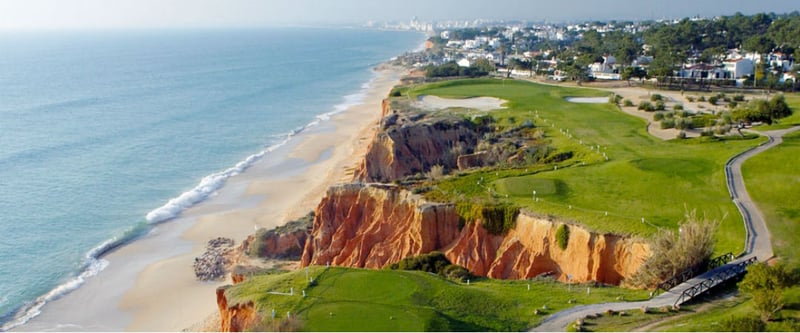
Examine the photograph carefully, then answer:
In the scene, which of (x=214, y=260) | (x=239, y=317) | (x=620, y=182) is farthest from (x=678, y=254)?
(x=214, y=260)

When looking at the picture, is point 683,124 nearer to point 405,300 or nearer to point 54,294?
point 405,300

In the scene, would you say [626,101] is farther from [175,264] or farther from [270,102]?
[270,102]

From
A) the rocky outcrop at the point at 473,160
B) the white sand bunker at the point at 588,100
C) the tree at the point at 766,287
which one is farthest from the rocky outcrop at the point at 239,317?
the white sand bunker at the point at 588,100

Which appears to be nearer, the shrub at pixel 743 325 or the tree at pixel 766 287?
the shrub at pixel 743 325

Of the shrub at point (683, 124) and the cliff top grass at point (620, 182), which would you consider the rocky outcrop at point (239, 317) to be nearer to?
the cliff top grass at point (620, 182)

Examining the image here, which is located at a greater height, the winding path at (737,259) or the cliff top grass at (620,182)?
the cliff top grass at (620,182)

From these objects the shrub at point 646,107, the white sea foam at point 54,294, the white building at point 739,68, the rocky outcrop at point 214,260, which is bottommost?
the white sea foam at point 54,294

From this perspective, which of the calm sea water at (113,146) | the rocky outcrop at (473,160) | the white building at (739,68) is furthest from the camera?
the white building at (739,68)
